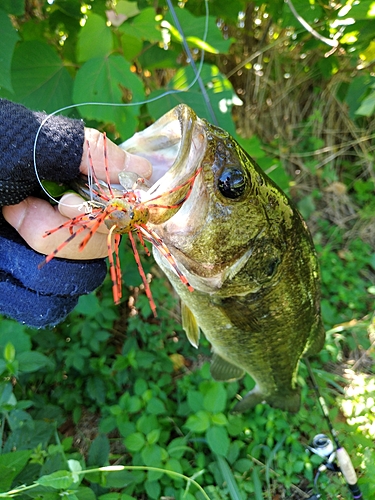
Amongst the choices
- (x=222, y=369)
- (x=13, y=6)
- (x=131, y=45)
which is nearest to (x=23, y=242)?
(x=13, y=6)

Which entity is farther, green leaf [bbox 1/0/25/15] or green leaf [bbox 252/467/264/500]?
green leaf [bbox 252/467/264/500]

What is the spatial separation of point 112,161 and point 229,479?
6.20 feet

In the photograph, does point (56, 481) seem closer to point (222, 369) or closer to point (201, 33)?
point (222, 369)

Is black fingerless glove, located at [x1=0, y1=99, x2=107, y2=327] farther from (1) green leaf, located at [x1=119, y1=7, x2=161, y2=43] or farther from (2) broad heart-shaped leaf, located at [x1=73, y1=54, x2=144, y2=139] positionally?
(1) green leaf, located at [x1=119, y1=7, x2=161, y2=43]

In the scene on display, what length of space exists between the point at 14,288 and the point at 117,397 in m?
1.65

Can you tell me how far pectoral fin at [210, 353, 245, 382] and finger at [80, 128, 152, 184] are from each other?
1.24 metres

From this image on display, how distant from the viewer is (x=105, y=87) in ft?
5.21

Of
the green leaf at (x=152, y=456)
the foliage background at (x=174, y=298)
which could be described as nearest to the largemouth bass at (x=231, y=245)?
the foliage background at (x=174, y=298)

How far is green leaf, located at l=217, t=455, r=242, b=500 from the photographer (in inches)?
79.7

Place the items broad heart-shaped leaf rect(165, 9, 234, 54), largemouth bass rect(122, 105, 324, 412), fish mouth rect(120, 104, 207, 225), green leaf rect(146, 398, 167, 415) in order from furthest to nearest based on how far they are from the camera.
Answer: green leaf rect(146, 398, 167, 415)
broad heart-shaped leaf rect(165, 9, 234, 54)
largemouth bass rect(122, 105, 324, 412)
fish mouth rect(120, 104, 207, 225)

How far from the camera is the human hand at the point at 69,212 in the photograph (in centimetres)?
108

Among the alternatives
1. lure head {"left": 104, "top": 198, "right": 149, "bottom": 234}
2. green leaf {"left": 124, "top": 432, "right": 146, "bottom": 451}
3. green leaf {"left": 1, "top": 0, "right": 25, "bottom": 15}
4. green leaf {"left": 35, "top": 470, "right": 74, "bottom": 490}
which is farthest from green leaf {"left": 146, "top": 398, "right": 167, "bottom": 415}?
green leaf {"left": 1, "top": 0, "right": 25, "bottom": 15}

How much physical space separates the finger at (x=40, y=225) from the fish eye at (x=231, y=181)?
17.3 inches

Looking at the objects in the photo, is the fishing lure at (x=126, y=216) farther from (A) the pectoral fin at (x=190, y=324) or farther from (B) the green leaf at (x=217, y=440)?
(B) the green leaf at (x=217, y=440)
